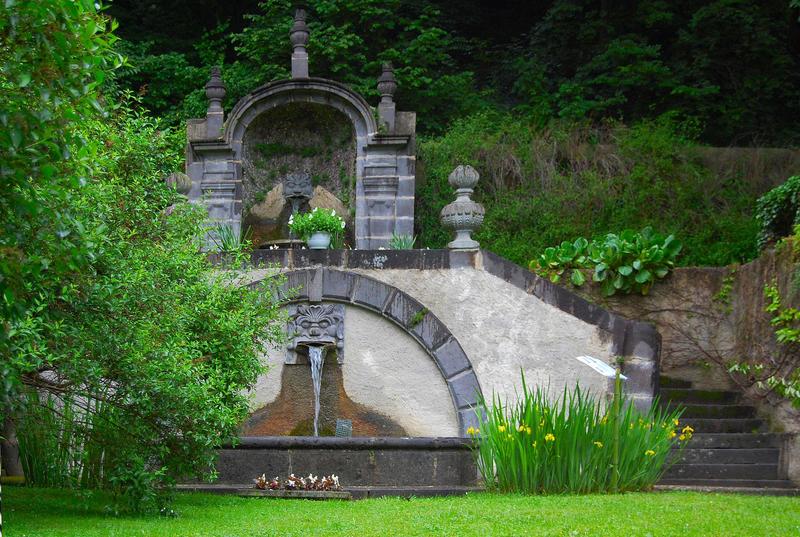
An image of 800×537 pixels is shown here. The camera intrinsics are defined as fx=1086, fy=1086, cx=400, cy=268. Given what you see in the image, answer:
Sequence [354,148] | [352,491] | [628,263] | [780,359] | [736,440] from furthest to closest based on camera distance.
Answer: [354,148] → [628,263] → [780,359] → [736,440] → [352,491]

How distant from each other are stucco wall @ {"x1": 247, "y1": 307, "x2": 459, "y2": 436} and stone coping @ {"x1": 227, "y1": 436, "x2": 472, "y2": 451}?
3.42 ft

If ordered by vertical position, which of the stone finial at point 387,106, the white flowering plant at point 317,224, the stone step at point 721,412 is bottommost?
the stone step at point 721,412

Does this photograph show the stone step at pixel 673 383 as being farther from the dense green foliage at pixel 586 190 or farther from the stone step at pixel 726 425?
the dense green foliage at pixel 586 190

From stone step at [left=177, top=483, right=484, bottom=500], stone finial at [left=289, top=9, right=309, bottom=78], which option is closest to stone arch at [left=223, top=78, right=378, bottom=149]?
stone finial at [left=289, top=9, right=309, bottom=78]

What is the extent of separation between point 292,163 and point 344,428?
6316 millimetres

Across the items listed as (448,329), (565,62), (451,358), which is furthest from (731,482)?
(565,62)

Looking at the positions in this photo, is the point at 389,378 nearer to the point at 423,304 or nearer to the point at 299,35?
the point at 423,304

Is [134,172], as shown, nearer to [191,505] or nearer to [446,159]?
[191,505]

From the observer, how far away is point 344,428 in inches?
408

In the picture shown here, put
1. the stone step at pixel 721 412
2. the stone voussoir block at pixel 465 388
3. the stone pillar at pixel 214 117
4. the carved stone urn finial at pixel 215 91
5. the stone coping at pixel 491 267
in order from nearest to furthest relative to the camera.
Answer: the stone coping at pixel 491 267, the stone voussoir block at pixel 465 388, the stone step at pixel 721 412, the carved stone urn finial at pixel 215 91, the stone pillar at pixel 214 117

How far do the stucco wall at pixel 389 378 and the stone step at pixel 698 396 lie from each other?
95.5 inches

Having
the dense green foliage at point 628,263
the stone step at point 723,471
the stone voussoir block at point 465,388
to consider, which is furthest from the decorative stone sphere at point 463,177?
the stone step at point 723,471

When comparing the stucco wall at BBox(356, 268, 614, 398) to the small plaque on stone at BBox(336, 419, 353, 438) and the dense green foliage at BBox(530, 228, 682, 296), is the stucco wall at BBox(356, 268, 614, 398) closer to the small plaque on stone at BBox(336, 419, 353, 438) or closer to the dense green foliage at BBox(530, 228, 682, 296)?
the small plaque on stone at BBox(336, 419, 353, 438)

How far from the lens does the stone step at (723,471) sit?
9.59 metres
